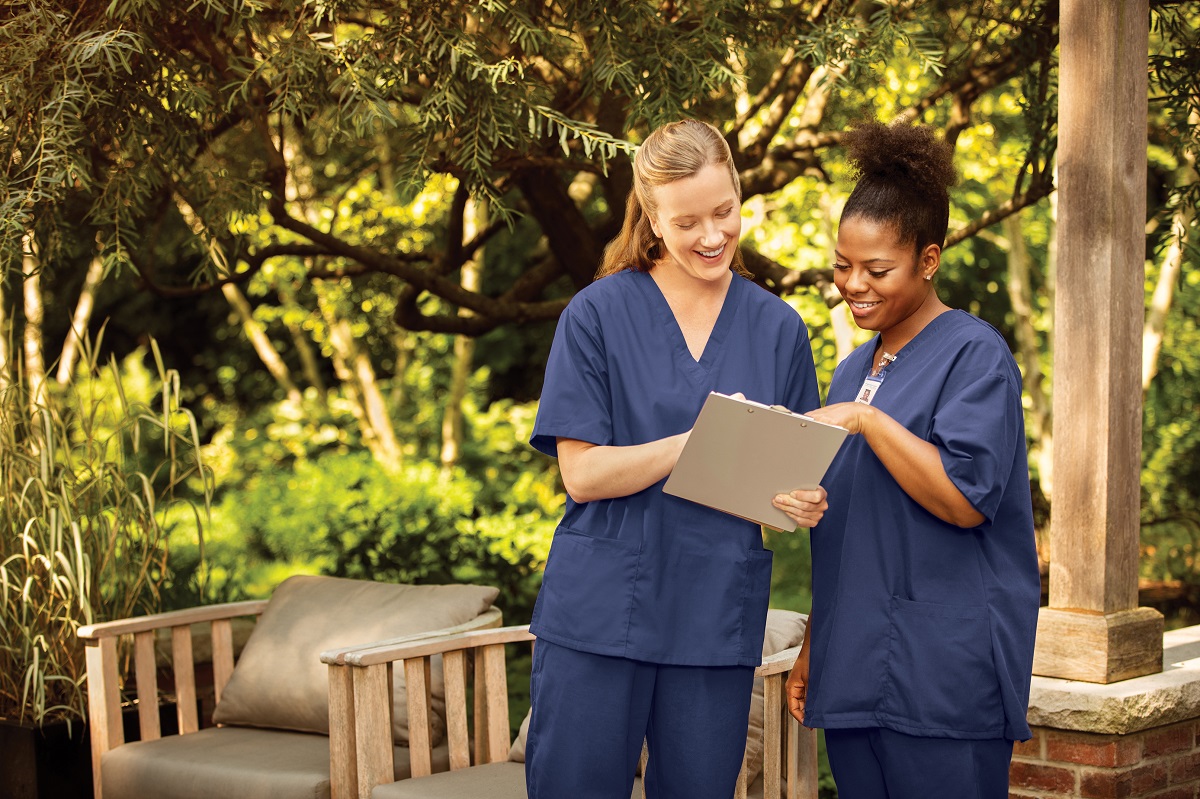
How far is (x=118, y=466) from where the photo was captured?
378 centimetres

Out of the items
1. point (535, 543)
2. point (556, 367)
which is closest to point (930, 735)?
point (556, 367)

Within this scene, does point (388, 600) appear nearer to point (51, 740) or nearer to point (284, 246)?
point (51, 740)

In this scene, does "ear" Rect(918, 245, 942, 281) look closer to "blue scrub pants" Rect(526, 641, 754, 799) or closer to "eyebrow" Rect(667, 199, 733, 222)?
"eyebrow" Rect(667, 199, 733, 222)

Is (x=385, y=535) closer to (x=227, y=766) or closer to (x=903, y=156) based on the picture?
(x=227, y=766)

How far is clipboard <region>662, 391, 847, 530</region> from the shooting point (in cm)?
168

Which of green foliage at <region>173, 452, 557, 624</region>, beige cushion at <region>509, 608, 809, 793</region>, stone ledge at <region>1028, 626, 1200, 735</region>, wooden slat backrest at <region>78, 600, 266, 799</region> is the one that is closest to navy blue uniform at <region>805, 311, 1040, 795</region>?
beige cushion at <region>509, 608, 809, 793</region>

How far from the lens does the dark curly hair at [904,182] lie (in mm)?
1878

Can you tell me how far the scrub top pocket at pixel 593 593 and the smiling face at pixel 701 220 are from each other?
16.8 inches

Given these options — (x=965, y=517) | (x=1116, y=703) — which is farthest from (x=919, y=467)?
(x=1116, y=703)

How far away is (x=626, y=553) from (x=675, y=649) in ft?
0.51

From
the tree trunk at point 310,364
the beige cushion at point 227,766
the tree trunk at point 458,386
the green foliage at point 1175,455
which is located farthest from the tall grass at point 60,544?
the tree trunk at point 310,364

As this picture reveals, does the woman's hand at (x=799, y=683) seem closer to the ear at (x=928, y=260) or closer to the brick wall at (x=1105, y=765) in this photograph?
the ear at (x=928, y=260)

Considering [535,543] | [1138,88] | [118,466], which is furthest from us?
[535,543]

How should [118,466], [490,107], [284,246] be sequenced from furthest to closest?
[284,246] → [118,466] → [490,107]
